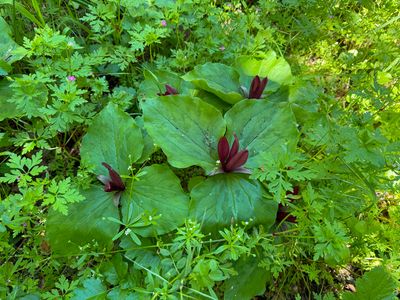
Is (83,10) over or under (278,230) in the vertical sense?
over

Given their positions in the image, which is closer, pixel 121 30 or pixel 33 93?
pixel 33 93

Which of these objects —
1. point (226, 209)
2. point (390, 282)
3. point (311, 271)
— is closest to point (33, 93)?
point (226, 209)

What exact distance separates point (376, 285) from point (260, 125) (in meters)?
0.89

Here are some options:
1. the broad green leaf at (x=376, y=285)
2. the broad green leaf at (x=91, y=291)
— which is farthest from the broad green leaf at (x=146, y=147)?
the broad green leaf at (x=376, y=285)

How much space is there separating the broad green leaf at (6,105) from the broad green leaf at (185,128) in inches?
27.8

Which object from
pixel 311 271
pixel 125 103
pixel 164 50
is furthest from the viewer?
pixel 164 50

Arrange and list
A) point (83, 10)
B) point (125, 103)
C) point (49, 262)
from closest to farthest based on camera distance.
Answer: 1. point (49, 262)
2. point (125, 103)
3. point (83, 10)

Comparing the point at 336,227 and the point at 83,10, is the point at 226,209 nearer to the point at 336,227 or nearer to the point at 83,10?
the point at 336,227

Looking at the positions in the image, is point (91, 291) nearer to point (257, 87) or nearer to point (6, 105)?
point (6, 105)

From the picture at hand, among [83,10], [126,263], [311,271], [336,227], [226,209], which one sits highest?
[83,10]

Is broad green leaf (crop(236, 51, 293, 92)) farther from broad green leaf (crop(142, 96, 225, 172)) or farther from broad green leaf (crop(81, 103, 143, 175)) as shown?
broad green leaf (crop(81, 103, 143, 175))

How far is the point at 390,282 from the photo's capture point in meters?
1.55

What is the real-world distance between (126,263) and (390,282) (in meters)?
1.10

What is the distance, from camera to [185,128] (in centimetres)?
188
